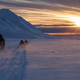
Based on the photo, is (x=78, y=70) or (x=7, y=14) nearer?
(x=78, y=70)

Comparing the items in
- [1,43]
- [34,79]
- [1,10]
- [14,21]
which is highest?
[1,10]

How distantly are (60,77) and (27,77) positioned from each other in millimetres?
1085

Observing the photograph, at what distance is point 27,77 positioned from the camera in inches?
240

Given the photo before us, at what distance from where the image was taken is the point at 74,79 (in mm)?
5824

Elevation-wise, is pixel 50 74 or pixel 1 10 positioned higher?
pixel 1 10

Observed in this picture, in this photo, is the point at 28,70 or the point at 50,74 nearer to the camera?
the point at 50,74

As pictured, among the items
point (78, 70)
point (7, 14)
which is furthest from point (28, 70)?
point (7, 14)

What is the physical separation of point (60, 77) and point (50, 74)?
486 mm

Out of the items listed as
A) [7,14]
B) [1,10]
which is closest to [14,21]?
[7,14]

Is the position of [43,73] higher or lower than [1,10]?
lower

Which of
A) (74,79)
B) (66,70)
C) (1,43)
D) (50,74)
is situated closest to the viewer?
(74,79)

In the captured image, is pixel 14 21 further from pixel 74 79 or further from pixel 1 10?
pixel 74 79

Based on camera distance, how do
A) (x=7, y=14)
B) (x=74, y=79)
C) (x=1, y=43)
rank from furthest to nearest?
(x=7, y=14)
(x=1, y=43)
(x=74, y=79)

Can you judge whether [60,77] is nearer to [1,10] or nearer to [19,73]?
[19,73]
